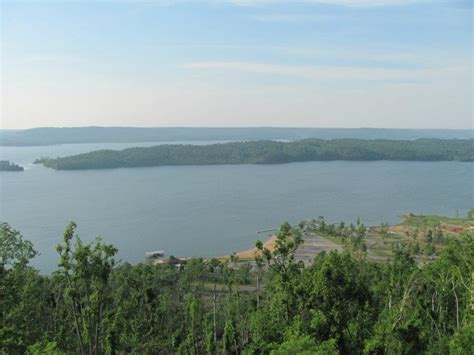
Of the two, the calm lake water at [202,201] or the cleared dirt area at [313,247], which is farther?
the calm lake water at [202,201]

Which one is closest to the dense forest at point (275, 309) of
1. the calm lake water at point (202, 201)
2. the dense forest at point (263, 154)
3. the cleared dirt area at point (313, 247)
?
the cleared dirt area at point (313, 247)

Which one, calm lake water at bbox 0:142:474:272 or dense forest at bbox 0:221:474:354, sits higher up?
dense forest at bbox 0:221:474:354

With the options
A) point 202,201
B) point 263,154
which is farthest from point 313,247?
point 263,154

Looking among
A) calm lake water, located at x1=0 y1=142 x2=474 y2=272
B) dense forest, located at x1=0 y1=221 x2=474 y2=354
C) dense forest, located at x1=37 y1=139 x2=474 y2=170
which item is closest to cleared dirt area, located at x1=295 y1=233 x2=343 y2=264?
calm lake water, located at x1=0 y1=142 x2=474 y2=272

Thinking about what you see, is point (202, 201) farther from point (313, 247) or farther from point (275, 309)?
point (275, 309)

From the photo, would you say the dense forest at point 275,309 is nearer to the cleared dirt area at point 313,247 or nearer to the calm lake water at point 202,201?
the cleared dirt area at point 313,247

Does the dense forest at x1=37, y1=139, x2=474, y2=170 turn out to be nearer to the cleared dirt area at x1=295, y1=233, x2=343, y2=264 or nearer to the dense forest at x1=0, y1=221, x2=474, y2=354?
the cleared dirt area at x1=295, y1=233, x2=343, y2=264
